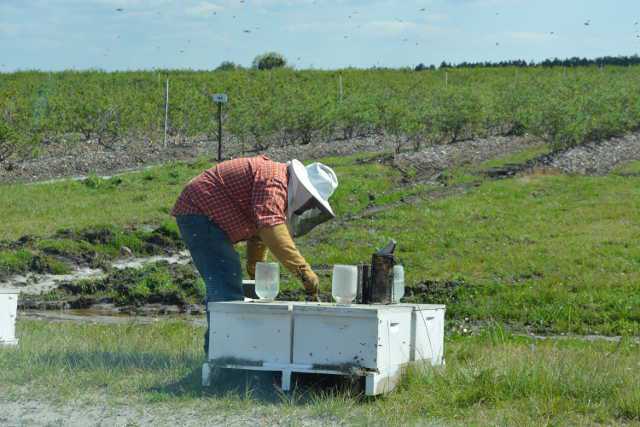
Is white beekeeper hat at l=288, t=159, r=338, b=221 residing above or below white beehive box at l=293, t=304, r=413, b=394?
above

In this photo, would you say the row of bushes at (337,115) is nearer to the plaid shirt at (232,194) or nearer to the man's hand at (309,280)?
the plaid shirt at (232,194)

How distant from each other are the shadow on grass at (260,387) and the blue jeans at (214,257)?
45cm

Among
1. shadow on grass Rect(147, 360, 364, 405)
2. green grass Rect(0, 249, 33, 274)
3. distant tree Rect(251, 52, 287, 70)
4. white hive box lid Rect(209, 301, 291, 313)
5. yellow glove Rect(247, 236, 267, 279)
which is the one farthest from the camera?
distant tree Rect(251, 52, 287, 70)

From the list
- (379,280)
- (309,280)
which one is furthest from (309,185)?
(379,280)

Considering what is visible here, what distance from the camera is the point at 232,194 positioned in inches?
337

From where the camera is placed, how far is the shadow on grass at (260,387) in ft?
25.3

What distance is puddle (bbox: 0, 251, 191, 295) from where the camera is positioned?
632 inches

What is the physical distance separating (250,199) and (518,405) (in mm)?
2756

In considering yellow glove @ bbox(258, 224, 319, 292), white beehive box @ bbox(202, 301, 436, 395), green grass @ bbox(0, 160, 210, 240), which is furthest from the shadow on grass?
green grass @ bbox(0, 160, 210, 240)

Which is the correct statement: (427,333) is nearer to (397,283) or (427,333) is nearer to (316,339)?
(397,283)

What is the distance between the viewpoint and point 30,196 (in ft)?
80.0

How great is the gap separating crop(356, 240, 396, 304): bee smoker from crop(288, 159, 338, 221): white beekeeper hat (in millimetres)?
554

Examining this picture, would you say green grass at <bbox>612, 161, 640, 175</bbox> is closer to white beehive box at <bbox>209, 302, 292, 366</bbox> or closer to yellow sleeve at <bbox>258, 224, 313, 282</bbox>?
yellow sleeve at <bbox>258, 224, 313, 282</bbox>

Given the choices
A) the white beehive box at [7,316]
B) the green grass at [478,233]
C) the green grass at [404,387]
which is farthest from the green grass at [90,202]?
the green grass at [404,387]
